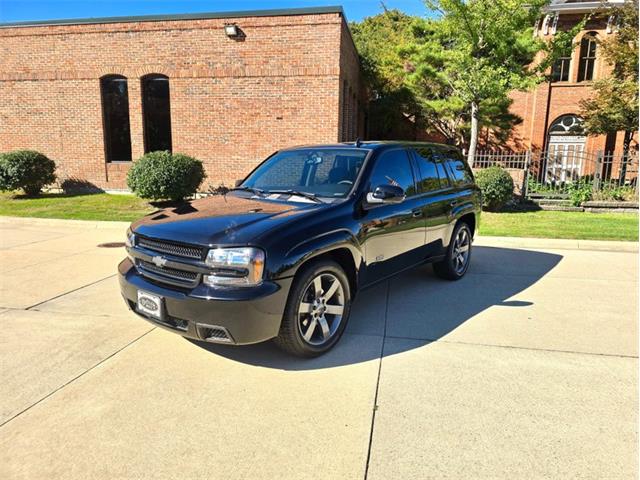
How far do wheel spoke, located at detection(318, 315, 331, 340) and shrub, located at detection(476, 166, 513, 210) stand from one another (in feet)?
29.4

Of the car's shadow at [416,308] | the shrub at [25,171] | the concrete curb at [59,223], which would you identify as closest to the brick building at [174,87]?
the shrub at [25,171]

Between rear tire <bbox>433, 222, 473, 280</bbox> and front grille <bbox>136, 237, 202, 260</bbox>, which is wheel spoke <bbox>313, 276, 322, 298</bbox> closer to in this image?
front grille <bbox>136, 237, 202, 260</bbox>

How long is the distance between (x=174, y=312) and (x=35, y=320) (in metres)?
2.18

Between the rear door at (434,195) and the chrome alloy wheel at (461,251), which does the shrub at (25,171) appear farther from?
the chrome alloy wheel at (461,251)

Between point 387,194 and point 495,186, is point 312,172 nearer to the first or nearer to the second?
point 387,194

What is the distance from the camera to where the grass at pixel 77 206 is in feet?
36.9

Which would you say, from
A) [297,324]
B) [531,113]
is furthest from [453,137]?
[297,324]

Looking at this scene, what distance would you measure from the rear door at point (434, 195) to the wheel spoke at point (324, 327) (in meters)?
1.92

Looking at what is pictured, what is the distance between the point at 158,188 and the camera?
12.0 m

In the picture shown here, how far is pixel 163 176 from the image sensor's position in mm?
11883

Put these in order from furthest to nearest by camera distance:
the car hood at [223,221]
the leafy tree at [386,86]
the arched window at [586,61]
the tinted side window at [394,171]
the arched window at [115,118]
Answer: the arched window at [586,61], the leafy tree at [386,86], the arched window at [115,118], the tinted side window at [394,171], the car hood at [223,221]

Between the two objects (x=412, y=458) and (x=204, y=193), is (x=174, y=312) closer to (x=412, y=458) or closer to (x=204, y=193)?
(x=412, y=458)

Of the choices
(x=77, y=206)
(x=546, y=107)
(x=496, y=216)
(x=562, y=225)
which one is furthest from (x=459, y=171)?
(x=546, y=107)

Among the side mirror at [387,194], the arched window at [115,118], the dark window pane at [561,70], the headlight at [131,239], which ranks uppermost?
the dark window pane at [561,70]
